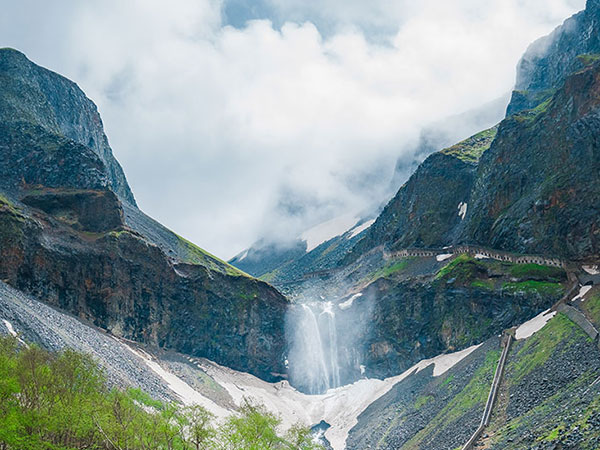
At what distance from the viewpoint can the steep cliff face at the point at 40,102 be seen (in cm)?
13373

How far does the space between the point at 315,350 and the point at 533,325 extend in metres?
59.5

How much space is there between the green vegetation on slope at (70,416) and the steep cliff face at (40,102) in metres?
98.5

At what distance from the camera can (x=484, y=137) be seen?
6708 inches

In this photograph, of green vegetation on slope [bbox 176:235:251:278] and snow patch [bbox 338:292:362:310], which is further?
green vegetation on slope [bbox 176:235:251:278]

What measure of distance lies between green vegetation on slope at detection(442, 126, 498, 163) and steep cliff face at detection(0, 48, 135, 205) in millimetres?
96981

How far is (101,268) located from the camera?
3957 inches

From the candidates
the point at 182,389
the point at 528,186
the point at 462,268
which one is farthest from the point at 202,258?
the point at 528,186

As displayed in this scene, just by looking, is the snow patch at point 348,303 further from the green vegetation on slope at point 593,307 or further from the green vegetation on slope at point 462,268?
the green vegetation on slope at point 593,307

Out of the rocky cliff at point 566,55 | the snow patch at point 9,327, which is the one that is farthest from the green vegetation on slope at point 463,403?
the rocky cliff at point 566,55

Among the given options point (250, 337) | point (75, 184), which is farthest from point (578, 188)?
point (75, 184)

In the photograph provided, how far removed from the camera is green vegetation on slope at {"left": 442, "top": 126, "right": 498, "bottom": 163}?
145500 mm

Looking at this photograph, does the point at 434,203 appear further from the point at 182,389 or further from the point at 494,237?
the point at 182,389

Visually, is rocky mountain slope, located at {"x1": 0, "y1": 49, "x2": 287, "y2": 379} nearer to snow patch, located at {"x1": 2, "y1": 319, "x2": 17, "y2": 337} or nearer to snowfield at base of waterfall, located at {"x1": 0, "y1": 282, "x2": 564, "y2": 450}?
snowfield at base of waterfall, located at {"x1": 0, "y1": 282, "x2": 564, "y2": 450}

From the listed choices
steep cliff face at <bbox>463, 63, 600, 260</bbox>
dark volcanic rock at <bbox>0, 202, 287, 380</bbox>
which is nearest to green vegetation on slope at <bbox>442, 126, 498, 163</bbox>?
steep cliff face at <bbox>463, 63, 600, 260</bbox>
